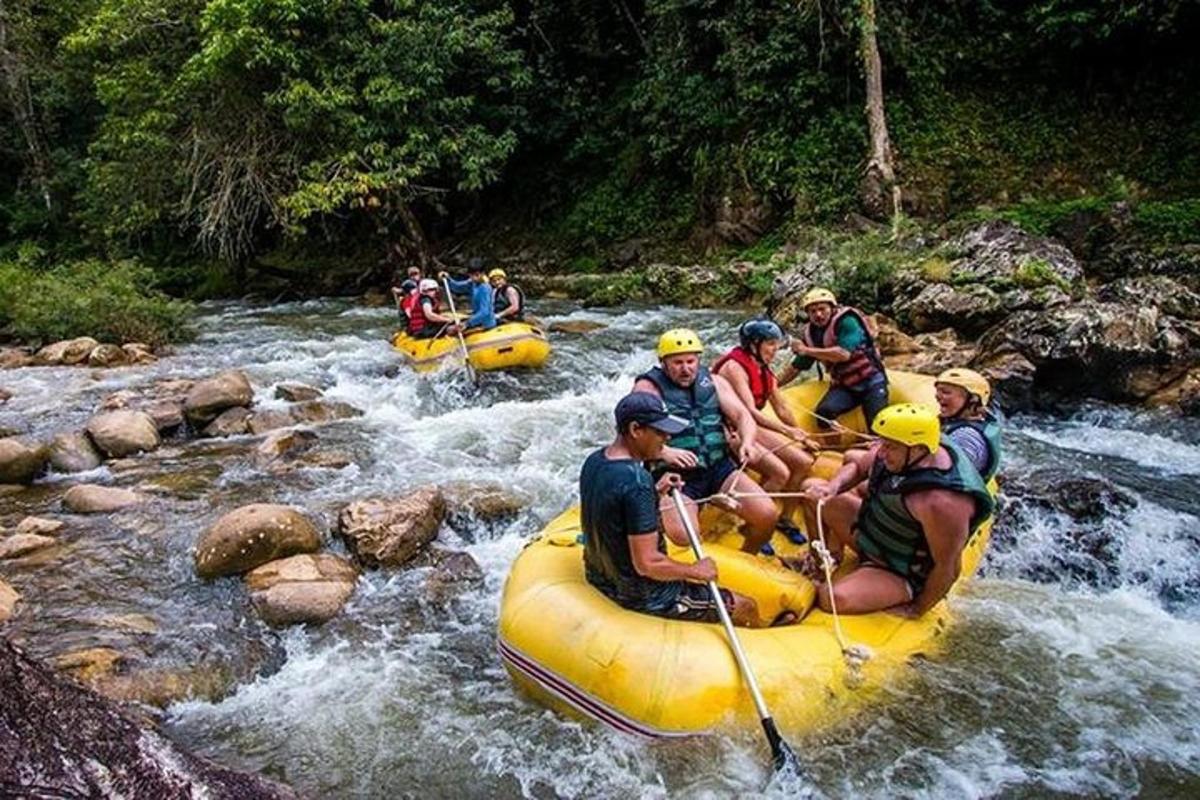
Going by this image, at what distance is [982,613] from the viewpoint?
4.81 m

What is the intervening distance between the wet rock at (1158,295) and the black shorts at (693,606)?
6.77 meters

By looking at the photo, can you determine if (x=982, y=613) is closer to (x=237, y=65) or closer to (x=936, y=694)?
(x=936, y=694)

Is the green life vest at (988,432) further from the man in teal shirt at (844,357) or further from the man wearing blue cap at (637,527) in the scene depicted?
the man wearing blue cap at (637,527)

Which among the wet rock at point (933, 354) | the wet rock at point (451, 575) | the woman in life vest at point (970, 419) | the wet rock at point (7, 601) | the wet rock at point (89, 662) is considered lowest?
the wet rock at point (451, 575)

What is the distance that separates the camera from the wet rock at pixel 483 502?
6.36m

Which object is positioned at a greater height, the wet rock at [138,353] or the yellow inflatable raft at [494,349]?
the yellow inflatable raft at [494,349]

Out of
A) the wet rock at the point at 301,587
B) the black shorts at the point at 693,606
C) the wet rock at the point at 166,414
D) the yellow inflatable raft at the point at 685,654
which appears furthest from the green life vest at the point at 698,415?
the wet rock at the point at 166,414

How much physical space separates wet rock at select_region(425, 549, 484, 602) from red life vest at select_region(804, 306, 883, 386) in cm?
295

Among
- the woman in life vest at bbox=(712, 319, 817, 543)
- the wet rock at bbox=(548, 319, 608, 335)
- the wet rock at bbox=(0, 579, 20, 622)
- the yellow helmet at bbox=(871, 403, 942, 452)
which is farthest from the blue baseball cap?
the wet rock at bbox=(548, 319, 608, 335)

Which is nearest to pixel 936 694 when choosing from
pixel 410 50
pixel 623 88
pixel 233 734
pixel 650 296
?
pixel 233 734

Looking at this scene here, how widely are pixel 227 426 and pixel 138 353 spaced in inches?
188

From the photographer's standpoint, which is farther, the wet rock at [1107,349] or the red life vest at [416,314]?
the red life vest at [416,314]

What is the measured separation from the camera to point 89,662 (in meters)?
4.41

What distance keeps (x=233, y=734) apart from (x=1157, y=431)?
299 inches
